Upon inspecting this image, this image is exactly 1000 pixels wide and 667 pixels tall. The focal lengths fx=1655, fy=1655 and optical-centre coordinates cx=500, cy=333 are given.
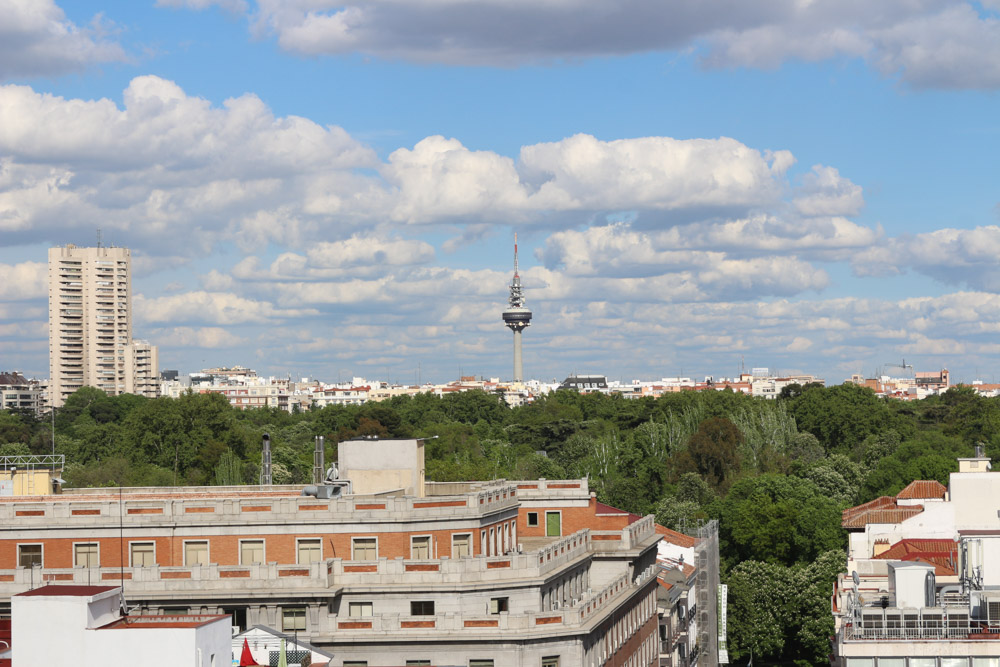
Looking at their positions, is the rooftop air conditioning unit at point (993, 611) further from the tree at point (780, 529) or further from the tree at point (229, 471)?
the tree at point (229, 471)

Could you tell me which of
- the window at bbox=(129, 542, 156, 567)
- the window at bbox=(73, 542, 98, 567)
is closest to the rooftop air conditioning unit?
the window at bbox=(129, 542, 156, 567)

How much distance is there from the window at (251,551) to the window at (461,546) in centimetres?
677

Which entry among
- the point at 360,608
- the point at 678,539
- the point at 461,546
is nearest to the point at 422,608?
the point at 360,608

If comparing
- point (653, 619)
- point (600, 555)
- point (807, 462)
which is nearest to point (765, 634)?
point (653, 619)

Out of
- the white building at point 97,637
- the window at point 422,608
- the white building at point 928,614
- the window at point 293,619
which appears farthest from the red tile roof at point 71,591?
the white building at point 928,614

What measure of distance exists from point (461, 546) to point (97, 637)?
23446 mm

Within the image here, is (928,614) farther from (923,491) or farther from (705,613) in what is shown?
(923,491)

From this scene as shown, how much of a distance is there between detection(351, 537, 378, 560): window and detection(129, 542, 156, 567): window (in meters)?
7.03

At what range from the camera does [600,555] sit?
238 ft

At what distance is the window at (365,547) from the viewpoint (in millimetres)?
58031

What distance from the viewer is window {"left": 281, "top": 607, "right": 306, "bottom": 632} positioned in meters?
54.7

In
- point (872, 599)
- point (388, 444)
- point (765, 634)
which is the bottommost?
point (765, 634)

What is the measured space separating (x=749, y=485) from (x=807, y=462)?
37.8 metres

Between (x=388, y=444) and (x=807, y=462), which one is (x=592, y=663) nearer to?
(x=388, y=444)
